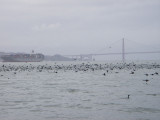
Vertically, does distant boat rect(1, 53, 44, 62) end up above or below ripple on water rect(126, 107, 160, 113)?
above

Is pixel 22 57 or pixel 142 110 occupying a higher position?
pixel 22 57

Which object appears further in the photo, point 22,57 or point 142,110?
point 22,57

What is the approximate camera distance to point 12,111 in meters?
13.0

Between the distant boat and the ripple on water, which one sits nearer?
the ripple on water

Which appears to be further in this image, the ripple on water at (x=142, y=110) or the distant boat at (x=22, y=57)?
the distant boat at (x=22, y=57)

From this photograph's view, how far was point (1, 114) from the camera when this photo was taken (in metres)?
12.3

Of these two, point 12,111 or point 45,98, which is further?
point 45,98

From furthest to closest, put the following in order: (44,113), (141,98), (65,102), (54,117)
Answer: (141,98) < (65,102) < (44,113) < (54,117)

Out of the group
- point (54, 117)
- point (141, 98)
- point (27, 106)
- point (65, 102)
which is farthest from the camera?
point (141, 98)

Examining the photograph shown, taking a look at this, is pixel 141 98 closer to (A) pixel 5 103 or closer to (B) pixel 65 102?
(B) pixel 65 102

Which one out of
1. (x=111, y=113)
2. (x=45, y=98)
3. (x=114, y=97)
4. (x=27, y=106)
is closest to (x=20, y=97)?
(x=45, y=98)

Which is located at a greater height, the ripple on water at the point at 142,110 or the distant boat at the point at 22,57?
the distant boat at the point at 22,57

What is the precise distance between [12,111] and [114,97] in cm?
644

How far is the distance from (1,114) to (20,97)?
4.83m
